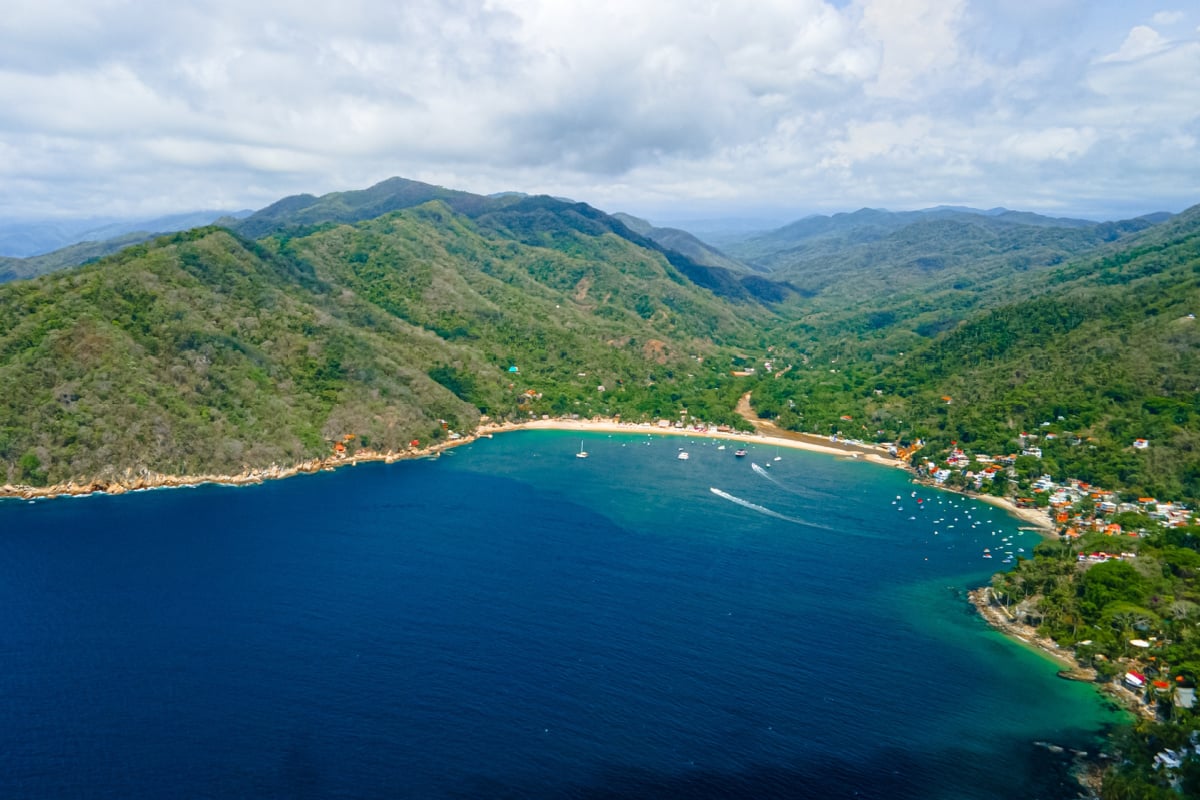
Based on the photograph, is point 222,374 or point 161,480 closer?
point 161,480

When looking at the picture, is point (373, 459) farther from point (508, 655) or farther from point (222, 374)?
point (508, 655)

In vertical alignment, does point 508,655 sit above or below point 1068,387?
below

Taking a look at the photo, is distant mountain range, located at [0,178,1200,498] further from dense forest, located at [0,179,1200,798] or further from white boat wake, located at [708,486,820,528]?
white boat wake, located at [708,486,820,528]

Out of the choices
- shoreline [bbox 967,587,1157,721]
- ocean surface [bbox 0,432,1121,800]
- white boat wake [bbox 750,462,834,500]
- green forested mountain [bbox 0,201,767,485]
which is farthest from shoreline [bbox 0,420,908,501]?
shoreline [bbox 967,587,1157,721]

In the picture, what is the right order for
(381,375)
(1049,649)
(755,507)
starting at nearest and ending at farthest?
1. (1049,649)
2. (755,507)
3. (381,375)

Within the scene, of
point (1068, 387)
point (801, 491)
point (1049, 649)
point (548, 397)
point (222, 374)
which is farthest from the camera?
point (548, 397)

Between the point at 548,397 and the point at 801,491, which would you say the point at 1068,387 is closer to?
the point at 801,491

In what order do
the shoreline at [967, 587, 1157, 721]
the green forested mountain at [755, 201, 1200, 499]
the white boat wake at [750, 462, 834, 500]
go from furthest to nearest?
1. the white boat wake at [750, 462, 834, 500]
2. the green forested mountain at [755, 201, 1200, 499]
3. the shoreline at [967, 587, 1157, 721]

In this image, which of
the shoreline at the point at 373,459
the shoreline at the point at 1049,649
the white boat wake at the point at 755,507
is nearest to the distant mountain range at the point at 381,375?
the shoreline at the point at 373,459

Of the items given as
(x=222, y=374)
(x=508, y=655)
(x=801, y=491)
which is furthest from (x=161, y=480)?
(x=801, y=491)

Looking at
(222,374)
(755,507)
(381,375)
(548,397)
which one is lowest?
(755,507)

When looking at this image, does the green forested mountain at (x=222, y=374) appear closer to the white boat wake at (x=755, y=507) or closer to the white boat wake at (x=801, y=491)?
the white boat wake at (x=801, y=491)
